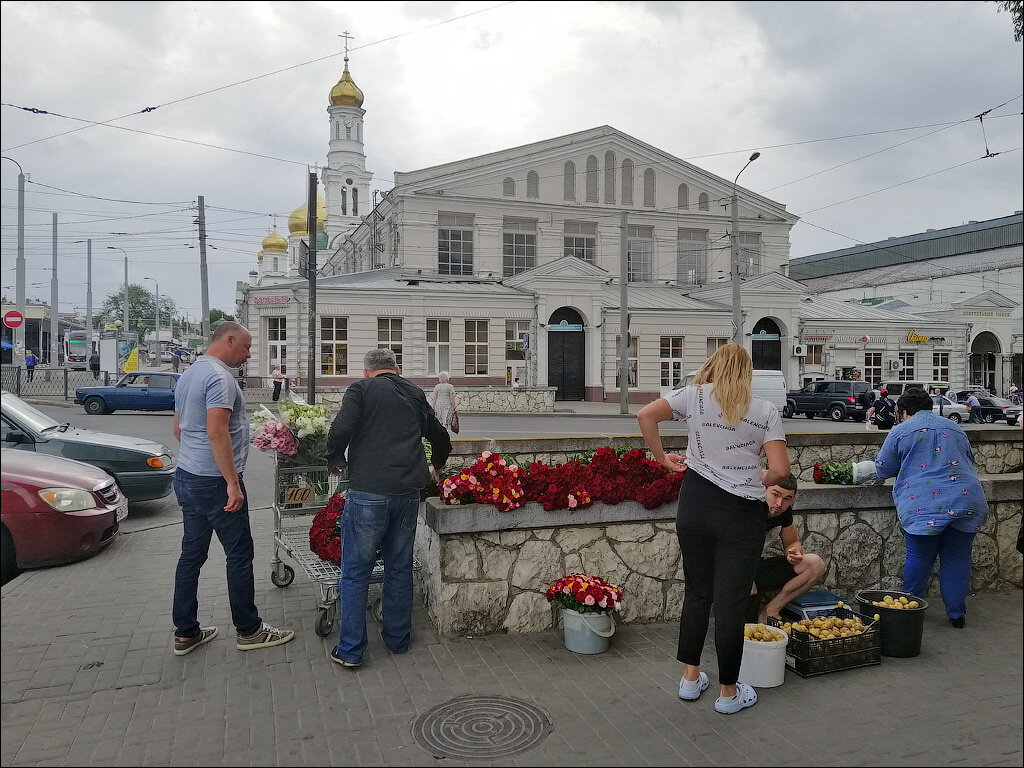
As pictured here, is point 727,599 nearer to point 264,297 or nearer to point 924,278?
point 264,297

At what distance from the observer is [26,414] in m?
3.06

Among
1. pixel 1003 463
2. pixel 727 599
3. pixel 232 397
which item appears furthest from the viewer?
pixel 1003 463

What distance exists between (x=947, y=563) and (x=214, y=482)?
516 cm

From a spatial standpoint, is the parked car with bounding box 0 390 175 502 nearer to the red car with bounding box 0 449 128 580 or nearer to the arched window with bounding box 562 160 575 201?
the red car with bounding box 0 449 128 580

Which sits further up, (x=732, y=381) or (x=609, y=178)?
(x=609, y=178)

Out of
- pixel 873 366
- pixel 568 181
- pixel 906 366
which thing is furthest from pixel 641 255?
pixel 906 366

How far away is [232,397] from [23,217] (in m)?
2.33

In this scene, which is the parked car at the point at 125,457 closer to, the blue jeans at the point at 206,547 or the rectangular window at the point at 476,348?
the blue jeans at the point at 206,547

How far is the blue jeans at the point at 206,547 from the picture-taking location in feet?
15.1

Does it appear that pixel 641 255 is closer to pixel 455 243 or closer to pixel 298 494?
pixel 455 243

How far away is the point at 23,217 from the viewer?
2.35 metres

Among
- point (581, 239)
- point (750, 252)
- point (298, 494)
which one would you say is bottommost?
point (298, 494)

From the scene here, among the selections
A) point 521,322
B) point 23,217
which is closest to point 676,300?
point 521,322

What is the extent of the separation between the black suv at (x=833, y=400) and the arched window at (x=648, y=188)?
15749mm
